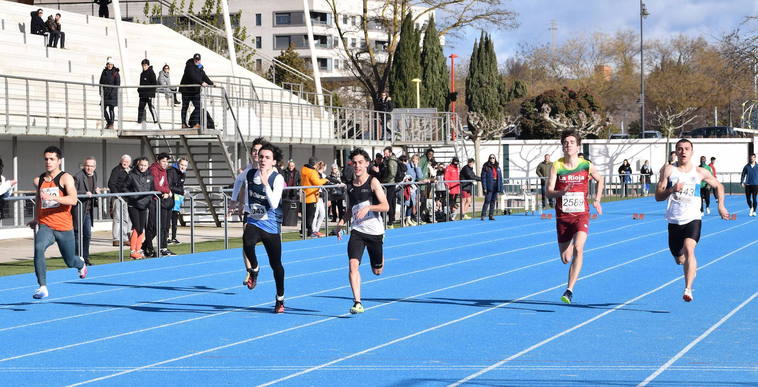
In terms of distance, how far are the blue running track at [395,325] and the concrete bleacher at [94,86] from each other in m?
8.53

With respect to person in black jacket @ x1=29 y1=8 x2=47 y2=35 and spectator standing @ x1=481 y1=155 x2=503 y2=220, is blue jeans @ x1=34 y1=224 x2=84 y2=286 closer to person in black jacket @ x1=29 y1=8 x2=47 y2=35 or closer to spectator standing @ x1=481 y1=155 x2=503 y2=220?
spectator standing @ x1=481 y1=155 x2=503 y2=220

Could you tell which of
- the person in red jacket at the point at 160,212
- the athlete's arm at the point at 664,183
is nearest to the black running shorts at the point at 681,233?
the athlete's arm at the point at 664,183

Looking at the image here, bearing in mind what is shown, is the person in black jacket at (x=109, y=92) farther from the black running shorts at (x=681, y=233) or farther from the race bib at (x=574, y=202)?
the black running shorts at (x=681, y=233)

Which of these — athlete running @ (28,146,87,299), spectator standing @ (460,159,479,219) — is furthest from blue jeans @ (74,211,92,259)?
spectator standing @ (460,159,479,219)

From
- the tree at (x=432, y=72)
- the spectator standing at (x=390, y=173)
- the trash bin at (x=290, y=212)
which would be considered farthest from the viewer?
the tree at (x=432, y=72)

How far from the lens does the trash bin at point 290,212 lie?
2381 centimetres

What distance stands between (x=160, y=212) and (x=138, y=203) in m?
0.51

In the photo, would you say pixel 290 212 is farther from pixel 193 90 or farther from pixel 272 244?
pixel 272 244

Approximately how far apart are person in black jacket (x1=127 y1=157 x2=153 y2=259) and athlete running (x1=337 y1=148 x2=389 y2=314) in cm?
777

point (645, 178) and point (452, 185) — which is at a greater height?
point (452, 185)

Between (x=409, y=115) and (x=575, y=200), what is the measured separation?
27.0m

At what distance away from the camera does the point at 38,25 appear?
32.0 metres

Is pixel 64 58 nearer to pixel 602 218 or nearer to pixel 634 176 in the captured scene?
pixel 602 218

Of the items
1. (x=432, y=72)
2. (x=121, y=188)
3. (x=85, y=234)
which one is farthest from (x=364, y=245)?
(x=432, y=72)
